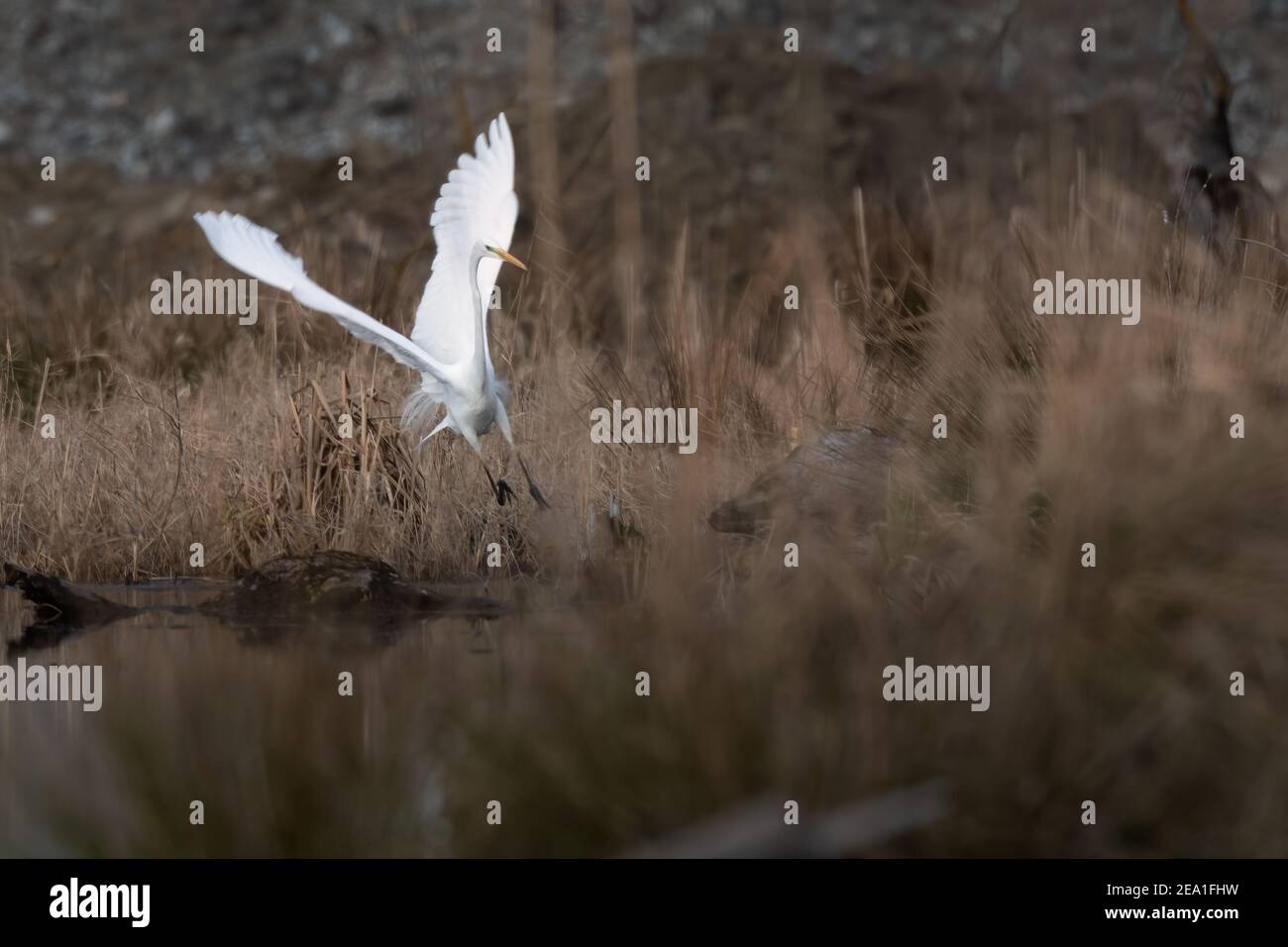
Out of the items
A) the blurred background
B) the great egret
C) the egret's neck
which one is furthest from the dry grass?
the egret's neck

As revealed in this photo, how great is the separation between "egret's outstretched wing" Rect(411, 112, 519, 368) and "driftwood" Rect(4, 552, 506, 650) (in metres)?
0.84

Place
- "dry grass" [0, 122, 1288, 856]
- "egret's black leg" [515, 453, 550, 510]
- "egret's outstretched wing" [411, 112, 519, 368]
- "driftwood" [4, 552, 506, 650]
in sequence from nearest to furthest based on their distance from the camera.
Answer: "dry grass" [0, 122, 1288, 856] < "driftwood" [4, 552, 506, 650] < "egret's black leg" [515, 453, 550, 510] < "egret's outstretched wing" [411, 112, 519, 368]

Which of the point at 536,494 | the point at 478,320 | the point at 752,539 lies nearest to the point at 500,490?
the point at 536,494

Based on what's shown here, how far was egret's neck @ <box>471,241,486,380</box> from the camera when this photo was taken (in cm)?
568

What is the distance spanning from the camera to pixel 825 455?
17.4ft

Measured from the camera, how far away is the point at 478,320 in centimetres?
577

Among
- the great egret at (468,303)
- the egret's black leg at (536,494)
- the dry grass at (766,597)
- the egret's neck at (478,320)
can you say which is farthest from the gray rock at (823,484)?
the egret's neck at (478,320)

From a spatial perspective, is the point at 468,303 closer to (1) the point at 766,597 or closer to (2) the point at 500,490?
(2) the point at 500,490

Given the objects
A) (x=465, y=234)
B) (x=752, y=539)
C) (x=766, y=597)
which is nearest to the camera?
(x=766, y=597)

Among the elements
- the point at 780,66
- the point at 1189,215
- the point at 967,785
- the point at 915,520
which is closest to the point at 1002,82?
the point at 780,66

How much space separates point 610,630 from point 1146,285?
245 cm

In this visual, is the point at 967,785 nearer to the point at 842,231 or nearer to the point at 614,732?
the point at 614,732

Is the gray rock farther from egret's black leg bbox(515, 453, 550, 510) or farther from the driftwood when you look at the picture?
the driftwood

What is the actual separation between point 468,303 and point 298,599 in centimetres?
127
